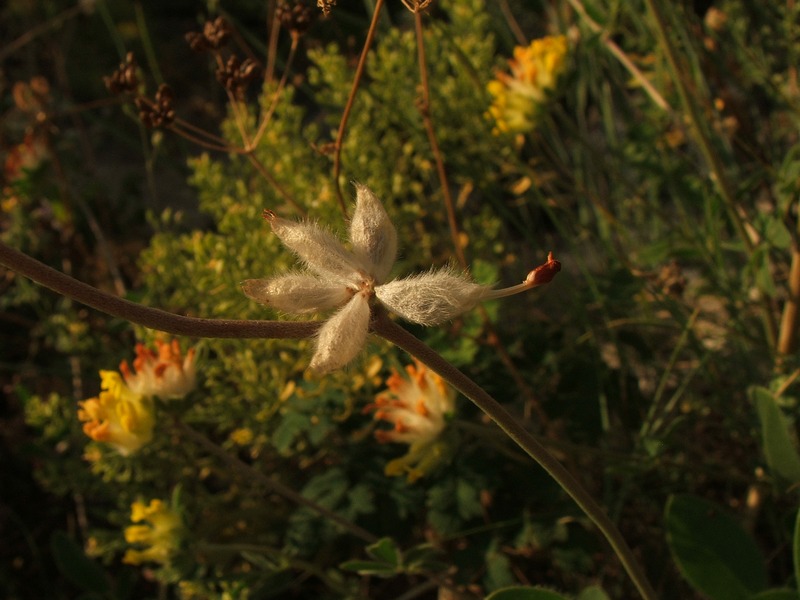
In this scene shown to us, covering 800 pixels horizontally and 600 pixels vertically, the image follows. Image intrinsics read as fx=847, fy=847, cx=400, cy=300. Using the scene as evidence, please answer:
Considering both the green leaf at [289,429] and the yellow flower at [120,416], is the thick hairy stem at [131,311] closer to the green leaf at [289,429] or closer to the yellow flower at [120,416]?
the yellow flower at [120,416]

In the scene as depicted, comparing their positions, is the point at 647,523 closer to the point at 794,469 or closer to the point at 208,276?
the point at 794,469

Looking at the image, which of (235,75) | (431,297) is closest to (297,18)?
(235,75)

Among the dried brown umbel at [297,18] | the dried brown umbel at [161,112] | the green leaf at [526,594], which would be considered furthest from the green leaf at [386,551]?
the dried brown umbel at [297,18]

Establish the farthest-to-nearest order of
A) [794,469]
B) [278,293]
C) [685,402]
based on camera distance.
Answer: [685,402] → [794,469] → [278,293]

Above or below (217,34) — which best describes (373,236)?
below

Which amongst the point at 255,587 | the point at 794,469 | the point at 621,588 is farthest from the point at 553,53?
the point at 255,587

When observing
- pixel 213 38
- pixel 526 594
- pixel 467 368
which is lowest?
pixel 526 594

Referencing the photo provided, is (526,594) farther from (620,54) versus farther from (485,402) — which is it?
(620,54)
